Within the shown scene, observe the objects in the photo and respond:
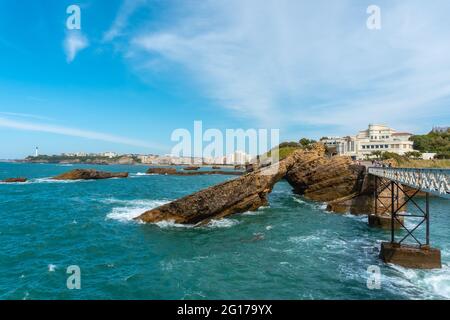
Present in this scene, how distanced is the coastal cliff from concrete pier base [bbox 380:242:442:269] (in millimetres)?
18347

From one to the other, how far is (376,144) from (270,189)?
70.7 meters

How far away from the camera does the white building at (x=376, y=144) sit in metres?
97.8

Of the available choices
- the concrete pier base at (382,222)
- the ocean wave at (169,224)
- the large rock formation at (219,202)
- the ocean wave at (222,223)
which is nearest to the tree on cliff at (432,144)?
the concrete pier base at (382,222)

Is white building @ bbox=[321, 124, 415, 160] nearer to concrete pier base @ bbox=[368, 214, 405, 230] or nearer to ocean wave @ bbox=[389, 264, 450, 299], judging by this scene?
concrete pier base @ bbox=[368, 214, 405, 230]

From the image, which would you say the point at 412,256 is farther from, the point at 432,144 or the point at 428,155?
the point at 432,144

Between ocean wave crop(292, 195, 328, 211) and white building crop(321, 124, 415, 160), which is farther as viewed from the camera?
white building crop(321, 124, 415, 160)

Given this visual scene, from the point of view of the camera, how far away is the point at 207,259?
21.8m

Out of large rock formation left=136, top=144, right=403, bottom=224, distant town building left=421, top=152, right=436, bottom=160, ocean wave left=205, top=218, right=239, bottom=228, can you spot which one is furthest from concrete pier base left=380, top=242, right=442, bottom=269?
distant town building left=421, top=152, right=436, bottom=160

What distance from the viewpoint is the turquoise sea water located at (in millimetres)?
16703

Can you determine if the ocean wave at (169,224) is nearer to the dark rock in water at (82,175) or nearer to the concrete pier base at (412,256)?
the concrete pier base at (412,256)

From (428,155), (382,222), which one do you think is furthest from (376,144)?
(382,222)
